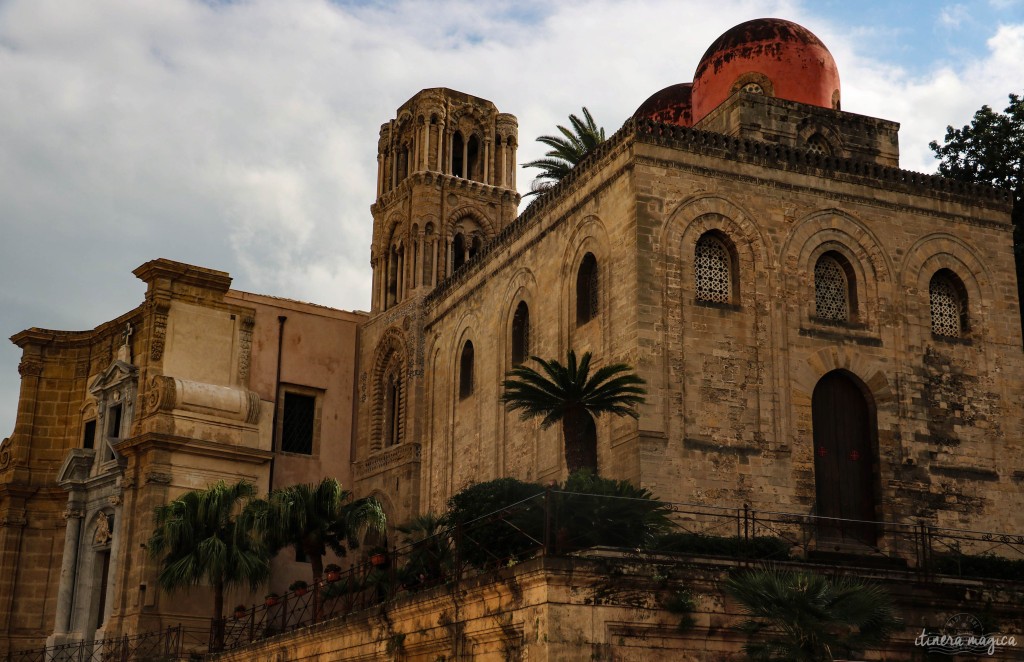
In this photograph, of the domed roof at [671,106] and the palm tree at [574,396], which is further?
the domed roof at [671,106]

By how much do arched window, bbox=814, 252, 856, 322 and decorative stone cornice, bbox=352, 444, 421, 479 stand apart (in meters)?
12.1

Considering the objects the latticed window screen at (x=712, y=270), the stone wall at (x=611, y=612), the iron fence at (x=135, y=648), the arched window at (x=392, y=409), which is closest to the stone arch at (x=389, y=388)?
the arched window at (x=392, y=409)

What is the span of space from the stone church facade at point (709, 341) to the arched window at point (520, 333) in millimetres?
72

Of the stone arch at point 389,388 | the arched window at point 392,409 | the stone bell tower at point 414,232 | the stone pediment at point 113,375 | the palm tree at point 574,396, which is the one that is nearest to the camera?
the palm tree at point 574,396

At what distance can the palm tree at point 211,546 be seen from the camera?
2897 cm

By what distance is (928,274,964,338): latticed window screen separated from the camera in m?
25.7

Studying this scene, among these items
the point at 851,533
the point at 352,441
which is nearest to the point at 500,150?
the point at 352,441

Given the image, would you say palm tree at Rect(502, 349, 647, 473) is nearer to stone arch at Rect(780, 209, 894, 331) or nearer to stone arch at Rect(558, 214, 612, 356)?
stone arch at Rect(558, 214, 612, 356)

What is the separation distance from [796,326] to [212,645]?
14.4m

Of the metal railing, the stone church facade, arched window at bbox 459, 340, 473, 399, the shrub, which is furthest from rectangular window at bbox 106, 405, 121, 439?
the shrub

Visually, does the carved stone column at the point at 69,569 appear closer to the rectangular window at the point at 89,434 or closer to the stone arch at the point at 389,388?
the rectangular window at the point at 89,434

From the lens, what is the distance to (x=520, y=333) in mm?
28688

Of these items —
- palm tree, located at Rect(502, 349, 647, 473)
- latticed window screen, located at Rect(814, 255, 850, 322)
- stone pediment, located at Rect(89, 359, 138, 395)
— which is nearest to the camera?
palm tree, located at Rect(502, 349, 647, 473)

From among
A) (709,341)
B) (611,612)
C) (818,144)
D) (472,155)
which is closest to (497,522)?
(611,612)
